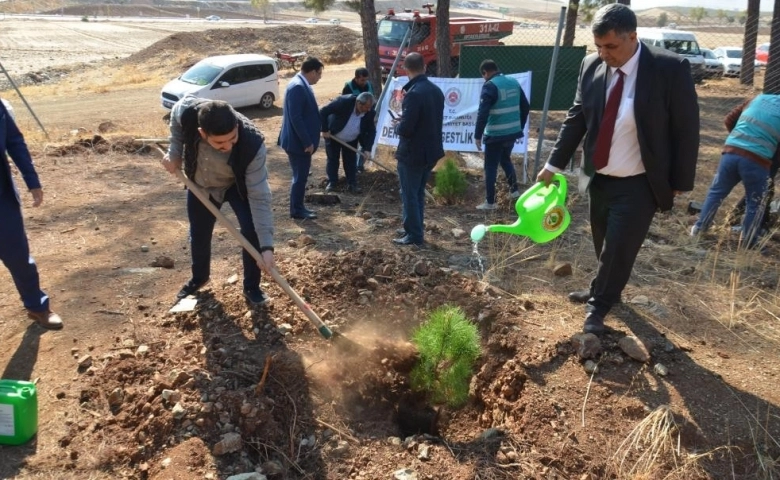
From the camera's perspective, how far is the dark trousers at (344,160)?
7.33m

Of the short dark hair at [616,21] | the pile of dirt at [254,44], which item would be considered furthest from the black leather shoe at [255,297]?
the pile of dirt at [254,44]

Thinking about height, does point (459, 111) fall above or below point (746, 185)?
above

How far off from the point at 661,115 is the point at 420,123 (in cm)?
247

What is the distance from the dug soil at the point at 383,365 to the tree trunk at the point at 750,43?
44.6 feet

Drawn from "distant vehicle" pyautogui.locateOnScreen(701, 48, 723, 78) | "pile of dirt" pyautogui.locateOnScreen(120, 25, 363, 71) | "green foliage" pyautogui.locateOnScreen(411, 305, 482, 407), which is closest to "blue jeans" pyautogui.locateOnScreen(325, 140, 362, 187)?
"green foliage" pyautogui.locateOnScreen(411, 305, 482, 407)

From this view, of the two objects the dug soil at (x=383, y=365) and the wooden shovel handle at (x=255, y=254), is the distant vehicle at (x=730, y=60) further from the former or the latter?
the wooden shovel handle at (x=255, y=254)

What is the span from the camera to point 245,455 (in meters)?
2.86

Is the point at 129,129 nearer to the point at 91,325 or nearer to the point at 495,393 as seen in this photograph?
the point at 91,325

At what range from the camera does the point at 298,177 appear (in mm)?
6184

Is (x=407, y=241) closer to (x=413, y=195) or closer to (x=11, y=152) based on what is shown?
(x=413, y=195)

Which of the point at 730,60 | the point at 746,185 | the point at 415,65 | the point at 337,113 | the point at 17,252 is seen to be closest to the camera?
the point at 17,252

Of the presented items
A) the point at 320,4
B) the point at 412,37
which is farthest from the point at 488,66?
the point at 412,37

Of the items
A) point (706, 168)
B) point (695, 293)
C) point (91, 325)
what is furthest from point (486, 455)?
point (706, 168)

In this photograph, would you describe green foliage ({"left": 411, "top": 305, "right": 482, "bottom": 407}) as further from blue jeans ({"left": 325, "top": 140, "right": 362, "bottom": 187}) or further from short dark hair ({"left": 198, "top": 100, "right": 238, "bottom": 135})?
blue jeans ({"left": 325, "top": 140, "right": 362, "bottom": 187})
